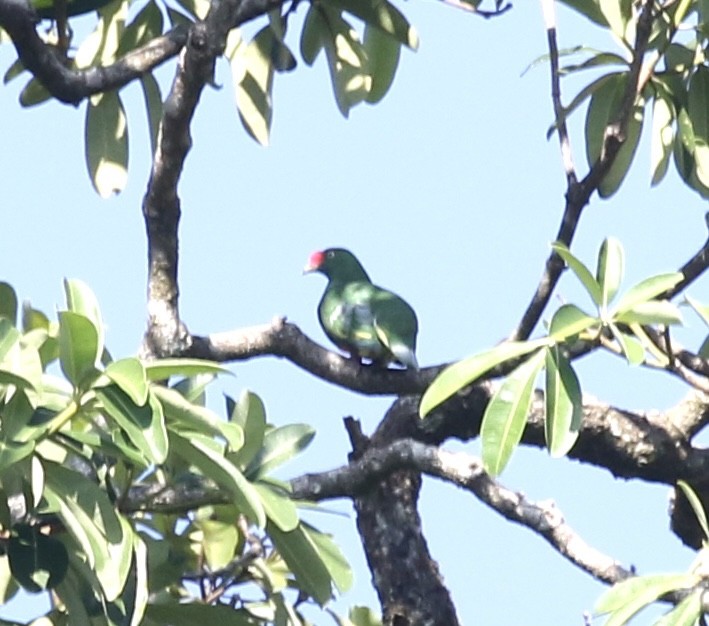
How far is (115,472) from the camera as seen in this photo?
253 centimetres

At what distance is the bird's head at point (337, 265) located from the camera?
588 centimetres

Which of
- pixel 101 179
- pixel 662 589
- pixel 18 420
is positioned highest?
pixel 101 179

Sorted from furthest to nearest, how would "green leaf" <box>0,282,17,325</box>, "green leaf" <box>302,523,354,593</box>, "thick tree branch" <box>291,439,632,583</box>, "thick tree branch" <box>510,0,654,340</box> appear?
"green leaf" <box>0,282,17,325</box> → "thick tree branch" <box>510,0,654,340</box> → "green leaf" <box>302,523,354,593</box> → "thick tree branch" <box>291,439,632,583</box>

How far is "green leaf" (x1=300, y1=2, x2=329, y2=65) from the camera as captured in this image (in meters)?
3.36

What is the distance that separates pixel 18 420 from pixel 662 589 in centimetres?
93

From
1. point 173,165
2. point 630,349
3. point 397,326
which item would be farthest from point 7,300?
point 397,326

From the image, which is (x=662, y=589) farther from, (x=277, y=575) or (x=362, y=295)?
(x=362, y=295)

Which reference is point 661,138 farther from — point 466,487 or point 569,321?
point 569,321

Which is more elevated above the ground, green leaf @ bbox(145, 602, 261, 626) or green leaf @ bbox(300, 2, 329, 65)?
green leaf @ bbox(300, 2, 329, 65)

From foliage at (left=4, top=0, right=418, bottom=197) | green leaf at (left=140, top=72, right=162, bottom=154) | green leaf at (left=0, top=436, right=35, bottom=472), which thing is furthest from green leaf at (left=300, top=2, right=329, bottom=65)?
green leaf at (left=0, top=436, right=35, bottom=472)

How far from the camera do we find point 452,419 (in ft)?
10.8

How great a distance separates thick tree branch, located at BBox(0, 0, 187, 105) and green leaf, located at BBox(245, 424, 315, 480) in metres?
0.77

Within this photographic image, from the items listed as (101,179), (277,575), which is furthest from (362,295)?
(277,575)

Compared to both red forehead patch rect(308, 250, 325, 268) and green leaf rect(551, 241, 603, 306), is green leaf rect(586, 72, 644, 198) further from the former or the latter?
red forehead patch rect(308, 250, 325, 268)
